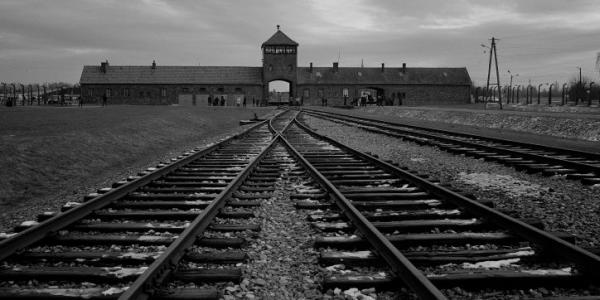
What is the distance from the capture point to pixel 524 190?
23.3 feet

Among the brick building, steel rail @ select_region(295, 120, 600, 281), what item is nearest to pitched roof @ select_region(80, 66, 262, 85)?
the brick building

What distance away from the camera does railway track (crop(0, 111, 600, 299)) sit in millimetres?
3309

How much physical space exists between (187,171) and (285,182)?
2027 millimetres

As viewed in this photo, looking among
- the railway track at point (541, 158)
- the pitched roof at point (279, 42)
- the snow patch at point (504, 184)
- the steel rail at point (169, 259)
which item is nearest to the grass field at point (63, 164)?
the steel rail at point (169, 259)

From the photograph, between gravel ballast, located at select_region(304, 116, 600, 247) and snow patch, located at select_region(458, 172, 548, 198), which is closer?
gravel ballast, located at select_region(304, 116, 600, 247)

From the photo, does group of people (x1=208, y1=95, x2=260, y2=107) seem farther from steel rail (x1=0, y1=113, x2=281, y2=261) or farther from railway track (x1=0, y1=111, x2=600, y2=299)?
railway track (x1=0, y1=111, x2=600, y2=299)

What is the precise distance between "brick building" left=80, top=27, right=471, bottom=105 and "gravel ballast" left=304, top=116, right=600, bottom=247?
66211 millimetres

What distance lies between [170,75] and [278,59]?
1767 cm

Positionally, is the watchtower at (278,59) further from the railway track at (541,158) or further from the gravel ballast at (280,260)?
the gravel ballast at (280,260)

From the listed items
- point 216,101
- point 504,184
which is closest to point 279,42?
point 216,101

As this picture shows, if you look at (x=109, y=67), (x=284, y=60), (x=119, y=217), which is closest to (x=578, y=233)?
(x=119, y=217)

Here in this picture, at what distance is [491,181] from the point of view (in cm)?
791

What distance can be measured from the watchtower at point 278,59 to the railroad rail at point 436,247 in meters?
72.7

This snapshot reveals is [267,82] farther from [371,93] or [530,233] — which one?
[530,233]
